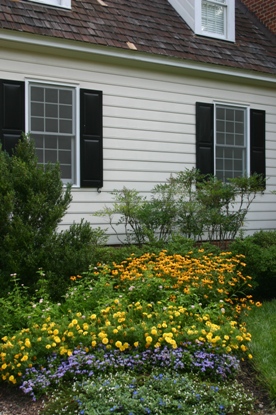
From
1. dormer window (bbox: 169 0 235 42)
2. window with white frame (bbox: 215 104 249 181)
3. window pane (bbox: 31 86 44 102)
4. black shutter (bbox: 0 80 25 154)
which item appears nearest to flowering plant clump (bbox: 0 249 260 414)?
black shutter (bbox: 0 80 25 154)

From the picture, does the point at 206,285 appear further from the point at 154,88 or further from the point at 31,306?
the point at 154,88

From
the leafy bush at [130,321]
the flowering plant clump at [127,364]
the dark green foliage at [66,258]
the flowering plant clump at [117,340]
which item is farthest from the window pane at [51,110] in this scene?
the flowering plant clump at [127,364]

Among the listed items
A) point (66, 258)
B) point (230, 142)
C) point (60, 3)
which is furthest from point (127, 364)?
point (230, 142)

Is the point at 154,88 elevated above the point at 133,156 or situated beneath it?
elevated above

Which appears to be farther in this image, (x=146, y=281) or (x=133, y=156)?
(x=133, y=156)

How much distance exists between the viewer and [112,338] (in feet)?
15.7

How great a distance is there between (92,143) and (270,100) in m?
4.36

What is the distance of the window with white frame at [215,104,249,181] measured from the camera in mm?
10750

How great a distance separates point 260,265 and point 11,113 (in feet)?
13.6

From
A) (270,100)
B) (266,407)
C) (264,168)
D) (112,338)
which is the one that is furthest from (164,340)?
(270,100)

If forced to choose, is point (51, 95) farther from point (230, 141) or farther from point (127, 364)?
point (127, 364)

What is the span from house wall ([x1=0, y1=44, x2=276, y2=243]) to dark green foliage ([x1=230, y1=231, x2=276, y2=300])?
2.32 meters

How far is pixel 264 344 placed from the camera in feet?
17.5

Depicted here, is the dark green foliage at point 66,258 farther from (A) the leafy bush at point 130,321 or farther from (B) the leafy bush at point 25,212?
(A) the leafy bush at point 130,321
